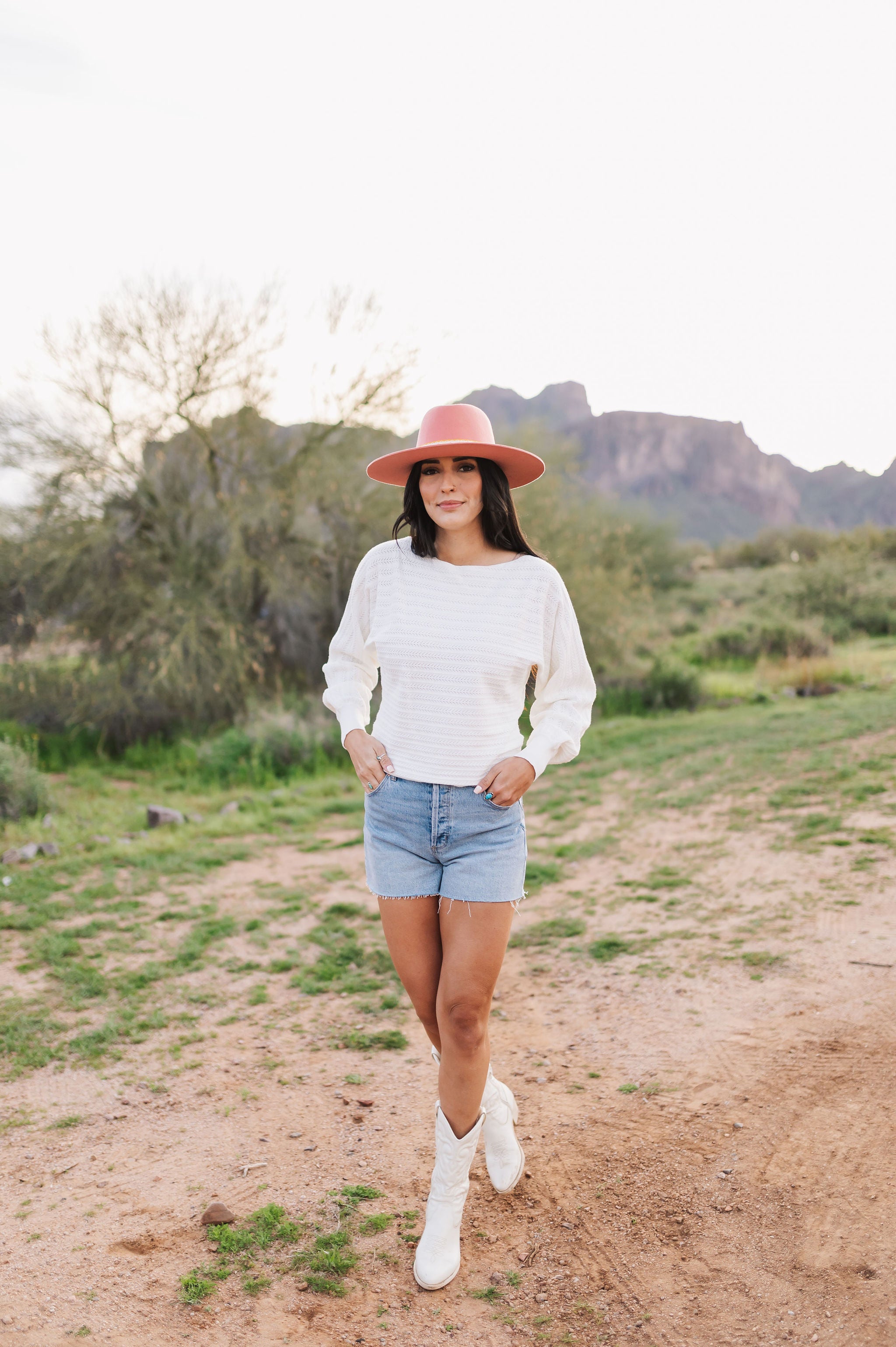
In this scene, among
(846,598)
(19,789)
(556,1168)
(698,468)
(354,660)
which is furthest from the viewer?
(698,468)

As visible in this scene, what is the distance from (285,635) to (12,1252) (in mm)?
10923

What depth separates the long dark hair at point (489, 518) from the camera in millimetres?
2400

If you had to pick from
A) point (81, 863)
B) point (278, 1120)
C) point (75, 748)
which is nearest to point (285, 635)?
point (75, 748)

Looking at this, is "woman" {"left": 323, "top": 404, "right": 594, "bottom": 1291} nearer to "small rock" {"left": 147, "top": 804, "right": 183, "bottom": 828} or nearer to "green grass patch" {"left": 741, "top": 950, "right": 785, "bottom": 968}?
"green grass patch" {"left": 741, "top": 950, "right": 785, "bottom": 968}

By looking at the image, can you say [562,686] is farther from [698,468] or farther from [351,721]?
[698,468]

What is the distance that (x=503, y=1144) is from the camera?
272cm

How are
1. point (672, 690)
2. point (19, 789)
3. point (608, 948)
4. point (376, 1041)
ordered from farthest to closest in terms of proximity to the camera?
point (672, 690), point (19, 789), point (608, 948), point (376, 1041)

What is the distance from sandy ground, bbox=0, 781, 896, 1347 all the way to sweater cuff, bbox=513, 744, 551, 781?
135 cm

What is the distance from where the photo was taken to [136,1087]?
3594 millimetres

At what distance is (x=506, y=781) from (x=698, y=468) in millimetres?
84956

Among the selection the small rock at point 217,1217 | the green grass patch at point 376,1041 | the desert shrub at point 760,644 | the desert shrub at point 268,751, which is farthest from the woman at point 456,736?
the desert shrub at point 760,644

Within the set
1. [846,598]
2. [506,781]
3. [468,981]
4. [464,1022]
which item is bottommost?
[846,598]

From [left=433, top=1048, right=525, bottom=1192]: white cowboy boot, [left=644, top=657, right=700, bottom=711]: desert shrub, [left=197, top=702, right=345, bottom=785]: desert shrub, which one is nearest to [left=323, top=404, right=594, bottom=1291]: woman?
[left=433, top=1048, right=525, bottom=1192]: white cowboy boot

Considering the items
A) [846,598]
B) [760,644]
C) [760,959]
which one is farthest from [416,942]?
[846,598]
